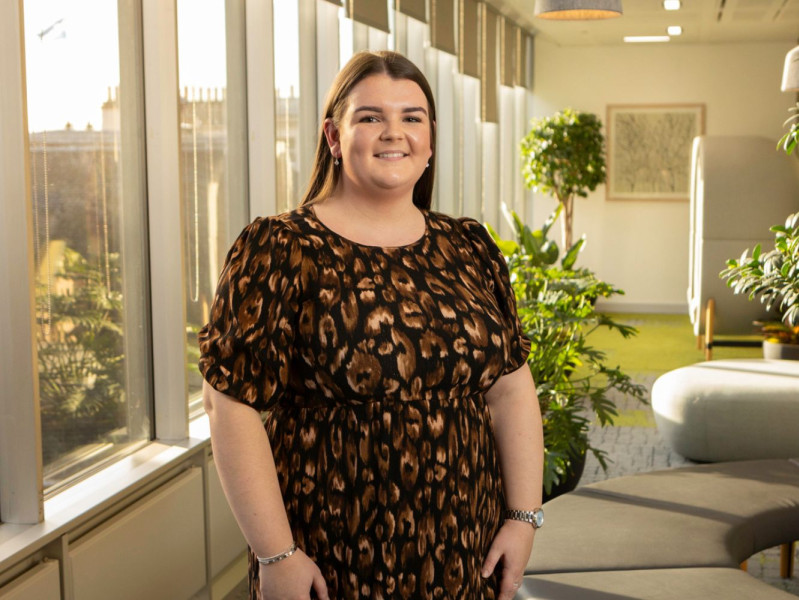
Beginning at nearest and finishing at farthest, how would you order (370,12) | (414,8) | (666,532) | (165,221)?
(666,532)
(165,221)
(370,12)
(414,8)

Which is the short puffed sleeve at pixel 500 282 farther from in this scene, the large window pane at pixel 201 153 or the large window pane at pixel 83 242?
the large window pane at pixel 201 153

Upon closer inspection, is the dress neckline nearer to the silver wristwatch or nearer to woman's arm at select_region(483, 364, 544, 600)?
woman's arm at select_region(483, 364, 544, 600)

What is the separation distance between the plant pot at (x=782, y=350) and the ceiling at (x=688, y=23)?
10.3 feet

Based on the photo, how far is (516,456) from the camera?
169cm

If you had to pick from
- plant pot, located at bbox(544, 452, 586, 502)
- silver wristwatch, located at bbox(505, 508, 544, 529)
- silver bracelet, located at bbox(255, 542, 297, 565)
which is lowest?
plant pot, located at bbox(544, 452, 586, 502)

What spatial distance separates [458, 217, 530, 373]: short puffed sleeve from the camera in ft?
5.58

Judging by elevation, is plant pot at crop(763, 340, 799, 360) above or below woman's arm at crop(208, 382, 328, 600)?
below

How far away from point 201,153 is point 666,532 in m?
2.11

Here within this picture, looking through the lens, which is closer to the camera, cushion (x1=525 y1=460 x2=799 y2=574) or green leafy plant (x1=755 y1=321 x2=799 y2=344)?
cushion (x1=525 y1=460 x2=799 y2=574)

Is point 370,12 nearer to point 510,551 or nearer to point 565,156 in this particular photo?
point 510,551

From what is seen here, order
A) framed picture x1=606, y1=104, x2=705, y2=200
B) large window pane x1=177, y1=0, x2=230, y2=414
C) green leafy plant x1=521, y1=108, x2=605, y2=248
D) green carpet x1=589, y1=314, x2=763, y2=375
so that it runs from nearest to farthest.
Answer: large window pane x1=177, y1=0, x2=230, y2=414 → green carpet x1=589, y1=314, x2=763, y2=375 → green leafy plant x1=521, y1=108, x2=605, y2=248 → framed picture x1=606, y1=104, x2=705, y2=200

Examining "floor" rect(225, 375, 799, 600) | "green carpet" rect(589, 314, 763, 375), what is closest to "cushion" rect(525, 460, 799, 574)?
"floor" rect(225, 375, 799, 600)

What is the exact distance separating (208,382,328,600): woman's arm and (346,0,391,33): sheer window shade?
3.71 metres

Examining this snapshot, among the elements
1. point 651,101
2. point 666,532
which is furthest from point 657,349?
point 666,532
